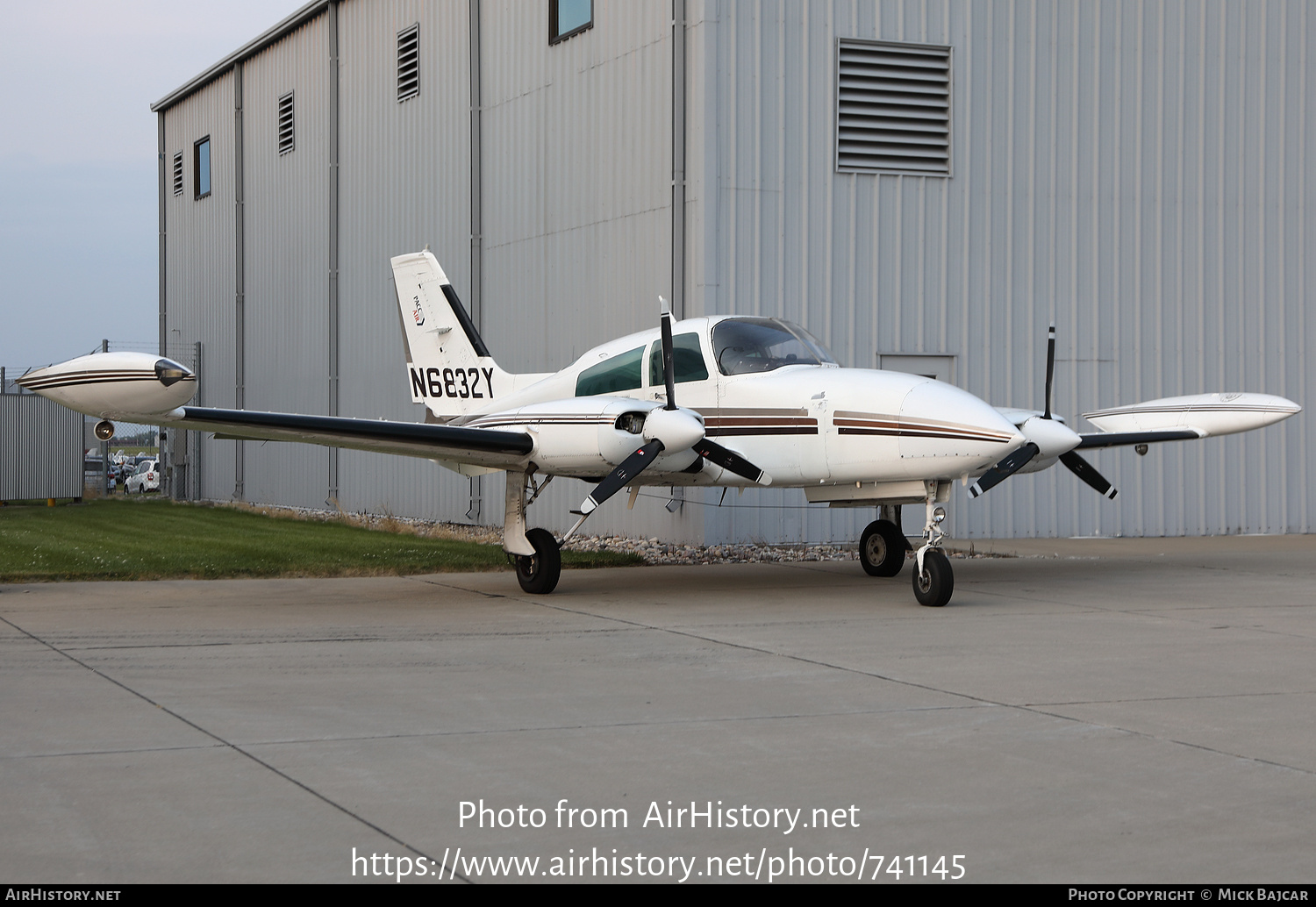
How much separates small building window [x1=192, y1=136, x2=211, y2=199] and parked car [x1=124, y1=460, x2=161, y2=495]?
26.2ft

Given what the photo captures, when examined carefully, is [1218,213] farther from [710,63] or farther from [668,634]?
[668,634]

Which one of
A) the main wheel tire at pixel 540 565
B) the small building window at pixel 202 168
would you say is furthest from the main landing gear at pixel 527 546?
the small building window at pixel 202 168

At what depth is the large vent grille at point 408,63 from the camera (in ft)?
82.5

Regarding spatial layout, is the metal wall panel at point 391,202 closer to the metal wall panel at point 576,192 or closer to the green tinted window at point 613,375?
the metal wall panel at point 576,192

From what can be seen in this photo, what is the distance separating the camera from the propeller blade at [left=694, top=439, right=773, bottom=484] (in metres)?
11.9

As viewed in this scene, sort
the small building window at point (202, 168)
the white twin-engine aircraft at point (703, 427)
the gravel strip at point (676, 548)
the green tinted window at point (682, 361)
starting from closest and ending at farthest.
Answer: the white twin-engine aircraft at point (703, 427)
the green tinted window at point (682, 361)
the gravel strip at point (676, 548)
the small building window at point (202, 168)

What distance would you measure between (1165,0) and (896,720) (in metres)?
17.0

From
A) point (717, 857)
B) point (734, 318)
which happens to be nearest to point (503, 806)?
point (717, 857)

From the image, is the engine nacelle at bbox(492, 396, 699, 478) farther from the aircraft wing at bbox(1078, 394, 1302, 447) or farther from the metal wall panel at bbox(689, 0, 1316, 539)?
the metal wall panel at bbox(689, 0, 1316, 539)

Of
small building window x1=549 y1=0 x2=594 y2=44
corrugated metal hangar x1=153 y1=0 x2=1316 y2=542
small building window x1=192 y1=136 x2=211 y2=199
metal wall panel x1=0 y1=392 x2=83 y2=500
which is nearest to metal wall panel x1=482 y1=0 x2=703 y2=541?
corrugated metal hangar x1=153 y1=0 x2=1316 y2=542

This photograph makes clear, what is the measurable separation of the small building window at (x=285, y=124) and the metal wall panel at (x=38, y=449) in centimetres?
781

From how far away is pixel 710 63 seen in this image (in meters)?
17.5

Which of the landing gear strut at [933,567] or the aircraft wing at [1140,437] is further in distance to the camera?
the aircraft wing at [1140,437]

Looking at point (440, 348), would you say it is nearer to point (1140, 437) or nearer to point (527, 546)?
point (527, 546)
